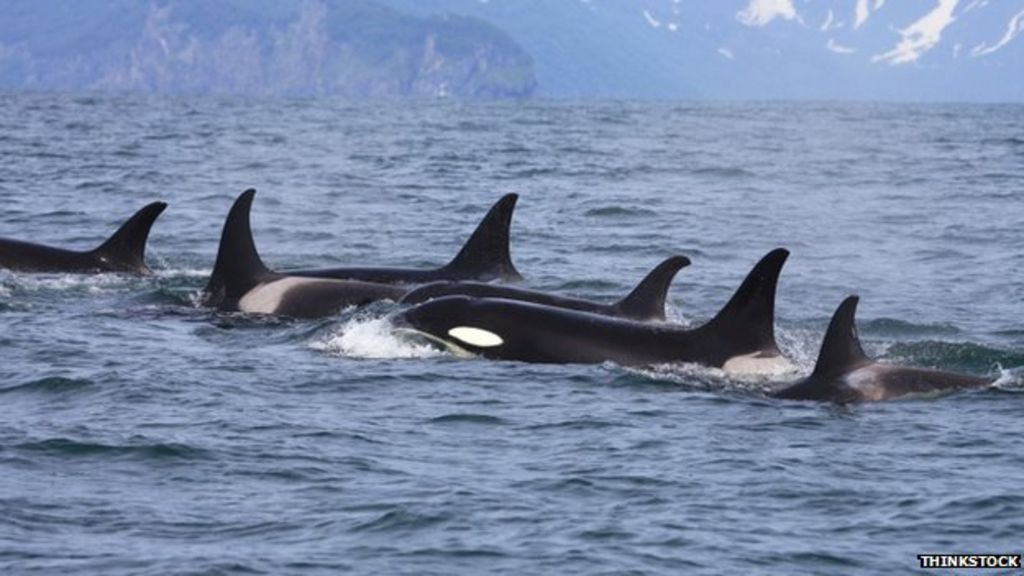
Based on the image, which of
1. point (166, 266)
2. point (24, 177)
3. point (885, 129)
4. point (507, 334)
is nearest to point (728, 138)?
point (885, 129)

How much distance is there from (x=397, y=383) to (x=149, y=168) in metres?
26.6

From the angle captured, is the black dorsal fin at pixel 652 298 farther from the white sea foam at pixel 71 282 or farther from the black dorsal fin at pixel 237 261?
the white sea foam at pixel 71 282

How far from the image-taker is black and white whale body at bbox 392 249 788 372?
13305mm

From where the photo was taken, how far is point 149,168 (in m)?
38.5

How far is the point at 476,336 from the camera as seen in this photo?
46.3 feet

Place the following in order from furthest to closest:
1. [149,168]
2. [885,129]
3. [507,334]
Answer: [885,129] → [149,168] → [507,334]

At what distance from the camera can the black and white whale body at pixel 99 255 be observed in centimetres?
1905

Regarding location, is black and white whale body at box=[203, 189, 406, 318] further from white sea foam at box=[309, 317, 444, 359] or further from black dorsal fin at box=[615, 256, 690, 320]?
black dorsal fin at box=[615, 256, 690, 320]

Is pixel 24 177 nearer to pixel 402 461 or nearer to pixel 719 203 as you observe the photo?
→ pixel 719 203

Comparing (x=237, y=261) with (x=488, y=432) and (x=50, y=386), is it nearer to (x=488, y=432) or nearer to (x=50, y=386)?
(x=50, y=386)

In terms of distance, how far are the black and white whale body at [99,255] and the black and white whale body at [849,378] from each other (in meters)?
8.86

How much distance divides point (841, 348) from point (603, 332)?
217cm

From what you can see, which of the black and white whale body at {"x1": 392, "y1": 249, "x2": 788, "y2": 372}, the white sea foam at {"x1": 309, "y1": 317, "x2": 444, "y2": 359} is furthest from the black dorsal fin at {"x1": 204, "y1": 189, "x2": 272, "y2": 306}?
the black and white whale body at {"x1": 392, "y1": 249, "x2": 788, "y2": 372}

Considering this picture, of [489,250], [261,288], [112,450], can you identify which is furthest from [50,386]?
[489,250]
